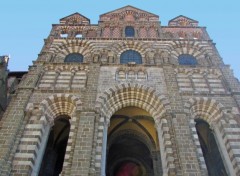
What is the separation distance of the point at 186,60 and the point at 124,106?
18.2ft

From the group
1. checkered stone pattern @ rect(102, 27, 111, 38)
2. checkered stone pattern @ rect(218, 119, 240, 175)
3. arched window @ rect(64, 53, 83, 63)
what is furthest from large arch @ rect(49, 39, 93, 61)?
checkered stone pattern @ rect(218, 119, 240, 175)

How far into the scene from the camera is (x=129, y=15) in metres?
19.7

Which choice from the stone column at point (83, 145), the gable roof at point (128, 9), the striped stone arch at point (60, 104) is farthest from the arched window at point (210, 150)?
the gable roof at point (128, 9)

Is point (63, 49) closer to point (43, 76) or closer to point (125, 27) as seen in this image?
point (43, 76)

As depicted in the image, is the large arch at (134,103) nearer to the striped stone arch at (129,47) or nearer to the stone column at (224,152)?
the stone column at (224,152)

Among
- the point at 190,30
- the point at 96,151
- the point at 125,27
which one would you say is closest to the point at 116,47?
the point at 125,27

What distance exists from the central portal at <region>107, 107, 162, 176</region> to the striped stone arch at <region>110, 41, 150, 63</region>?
13.2 feet

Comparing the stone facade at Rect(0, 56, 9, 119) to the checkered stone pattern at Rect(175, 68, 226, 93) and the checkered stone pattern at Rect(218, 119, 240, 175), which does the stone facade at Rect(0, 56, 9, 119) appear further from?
the checkered stone pattern at Rect(218, 119, 240, 175)

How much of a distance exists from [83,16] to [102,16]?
1531 mm

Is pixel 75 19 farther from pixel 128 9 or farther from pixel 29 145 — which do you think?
pixel 29 145

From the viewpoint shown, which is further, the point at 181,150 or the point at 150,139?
the point at 150,139

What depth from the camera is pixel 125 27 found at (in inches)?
711

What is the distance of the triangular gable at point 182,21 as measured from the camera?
19.0m

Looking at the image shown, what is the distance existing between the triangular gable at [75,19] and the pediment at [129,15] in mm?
1356
